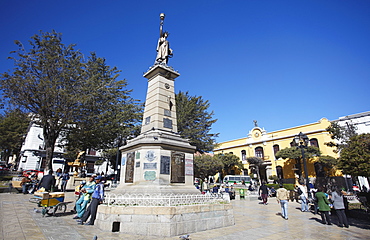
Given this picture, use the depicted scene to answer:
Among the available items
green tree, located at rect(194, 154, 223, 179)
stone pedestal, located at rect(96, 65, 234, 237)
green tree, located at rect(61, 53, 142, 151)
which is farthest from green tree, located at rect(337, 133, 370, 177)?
green tree, located at rect(194, 154, 223, 179)

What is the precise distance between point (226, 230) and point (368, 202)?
6766mm

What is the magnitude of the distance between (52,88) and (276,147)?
1417 inches

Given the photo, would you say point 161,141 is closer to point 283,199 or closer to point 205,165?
point 283,199

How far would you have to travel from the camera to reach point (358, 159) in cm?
888

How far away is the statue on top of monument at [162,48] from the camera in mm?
12346

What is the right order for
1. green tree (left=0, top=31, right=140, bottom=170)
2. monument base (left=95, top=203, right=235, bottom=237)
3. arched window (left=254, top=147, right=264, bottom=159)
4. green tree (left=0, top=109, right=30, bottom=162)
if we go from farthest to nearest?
arched window (left=254, top=147, right=264, bottom=159) → green tree (left=0, top=109, right=30, bottom=162) → green tree (left=0, top=31, right=140, bottom=170) → monument base (left=95, top=203, right=235, bottom=237)

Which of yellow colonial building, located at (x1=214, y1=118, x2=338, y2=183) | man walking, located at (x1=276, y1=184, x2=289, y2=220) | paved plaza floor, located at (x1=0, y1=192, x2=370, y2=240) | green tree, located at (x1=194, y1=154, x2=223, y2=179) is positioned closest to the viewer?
paved plaza floor, located at (x1=0, y1=192, x2=370, y2=240)

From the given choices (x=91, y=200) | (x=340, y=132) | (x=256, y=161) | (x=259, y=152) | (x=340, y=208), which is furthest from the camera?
(x=259, y=152)

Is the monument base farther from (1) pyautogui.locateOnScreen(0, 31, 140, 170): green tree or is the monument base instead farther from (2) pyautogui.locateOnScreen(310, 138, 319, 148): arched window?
(2) pyautogui.locateOnScreen(310, 138, 319, 148): arched window

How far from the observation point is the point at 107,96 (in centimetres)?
2338

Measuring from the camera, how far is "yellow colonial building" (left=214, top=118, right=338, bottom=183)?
34219mm

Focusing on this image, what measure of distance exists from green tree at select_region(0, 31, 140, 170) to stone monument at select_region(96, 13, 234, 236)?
37.4ft

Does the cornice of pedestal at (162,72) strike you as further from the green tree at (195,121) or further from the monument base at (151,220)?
the green tree at (195,121)

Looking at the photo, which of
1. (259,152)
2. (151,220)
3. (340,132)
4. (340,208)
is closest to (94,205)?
(151,220)
